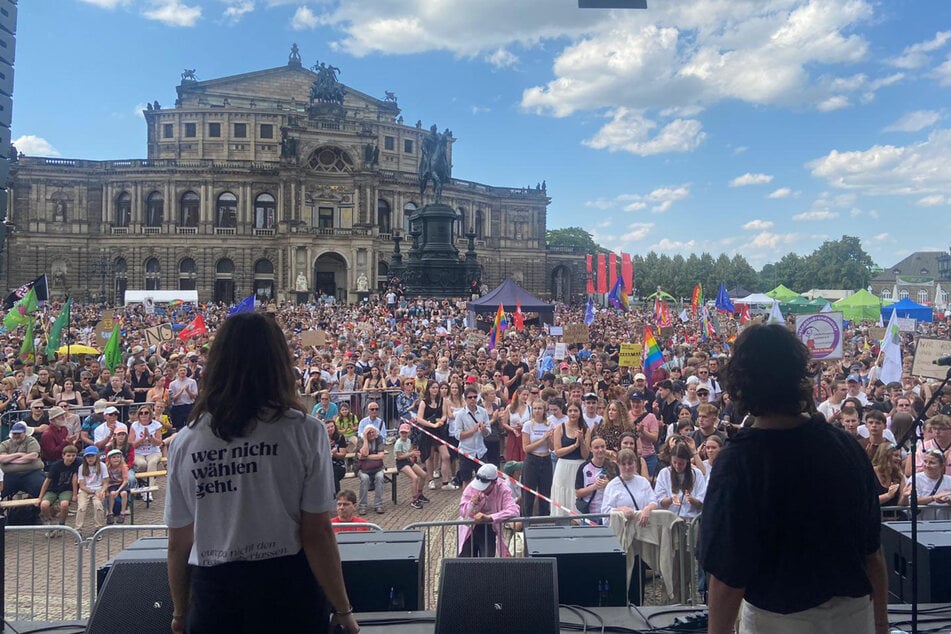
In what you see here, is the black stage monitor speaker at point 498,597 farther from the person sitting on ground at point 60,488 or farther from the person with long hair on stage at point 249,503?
the person sitting on ground at point 60,488

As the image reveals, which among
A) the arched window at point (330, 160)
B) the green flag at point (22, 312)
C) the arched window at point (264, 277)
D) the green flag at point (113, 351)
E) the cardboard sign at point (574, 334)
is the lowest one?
the green flag at point (113, 351)

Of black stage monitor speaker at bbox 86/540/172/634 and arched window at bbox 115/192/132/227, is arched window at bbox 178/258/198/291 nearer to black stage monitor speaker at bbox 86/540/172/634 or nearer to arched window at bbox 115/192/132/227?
arched window at bbox 115/192/132/227

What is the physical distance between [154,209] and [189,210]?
305 centimetres

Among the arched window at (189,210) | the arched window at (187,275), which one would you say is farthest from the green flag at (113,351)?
the arched window at (189,210)

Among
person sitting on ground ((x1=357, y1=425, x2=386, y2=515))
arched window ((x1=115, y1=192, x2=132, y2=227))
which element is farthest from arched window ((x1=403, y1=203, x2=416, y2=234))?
person sitting on ground ((x1=357, y1=425, x2=386, y2=515))

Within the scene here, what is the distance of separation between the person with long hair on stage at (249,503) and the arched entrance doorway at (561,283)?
76217 mm

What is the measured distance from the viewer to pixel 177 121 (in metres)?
68.7

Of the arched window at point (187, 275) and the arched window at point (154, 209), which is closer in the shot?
the arched window at point (187, 275)

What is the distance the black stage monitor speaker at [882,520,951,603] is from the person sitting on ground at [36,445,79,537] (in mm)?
9201

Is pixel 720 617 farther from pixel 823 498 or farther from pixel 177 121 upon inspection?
pixel 177 121

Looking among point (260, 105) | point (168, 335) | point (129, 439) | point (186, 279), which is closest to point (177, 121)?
point (260, 105)

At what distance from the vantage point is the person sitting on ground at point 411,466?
35.4 feet

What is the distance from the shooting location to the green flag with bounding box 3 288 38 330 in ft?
58.4

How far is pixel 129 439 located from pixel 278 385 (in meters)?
9.05
